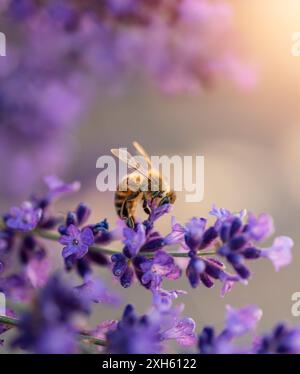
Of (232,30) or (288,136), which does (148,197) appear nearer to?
(232,30)

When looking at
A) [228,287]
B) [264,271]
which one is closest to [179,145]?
[264,271]

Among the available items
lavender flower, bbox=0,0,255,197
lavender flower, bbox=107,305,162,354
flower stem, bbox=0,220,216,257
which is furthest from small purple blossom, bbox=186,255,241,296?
lavender flower, bbox=0,0,255,197

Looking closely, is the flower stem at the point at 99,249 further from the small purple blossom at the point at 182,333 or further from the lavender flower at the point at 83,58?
the lavender flower at the point at 83,58

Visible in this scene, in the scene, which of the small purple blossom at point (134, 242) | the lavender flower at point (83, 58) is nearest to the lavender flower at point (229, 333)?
the small purple blossom at point (134, 242)

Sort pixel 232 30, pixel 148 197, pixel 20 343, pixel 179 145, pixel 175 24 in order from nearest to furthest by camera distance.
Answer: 1. pixel 20 343
2. pixel 148 197
3. pixel 175 24
4. pixel 232 30
5. pixel 179 145

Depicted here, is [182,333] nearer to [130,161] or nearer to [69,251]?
[69,251]

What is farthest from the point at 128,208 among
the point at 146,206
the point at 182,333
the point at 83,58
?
the point at 83,58
